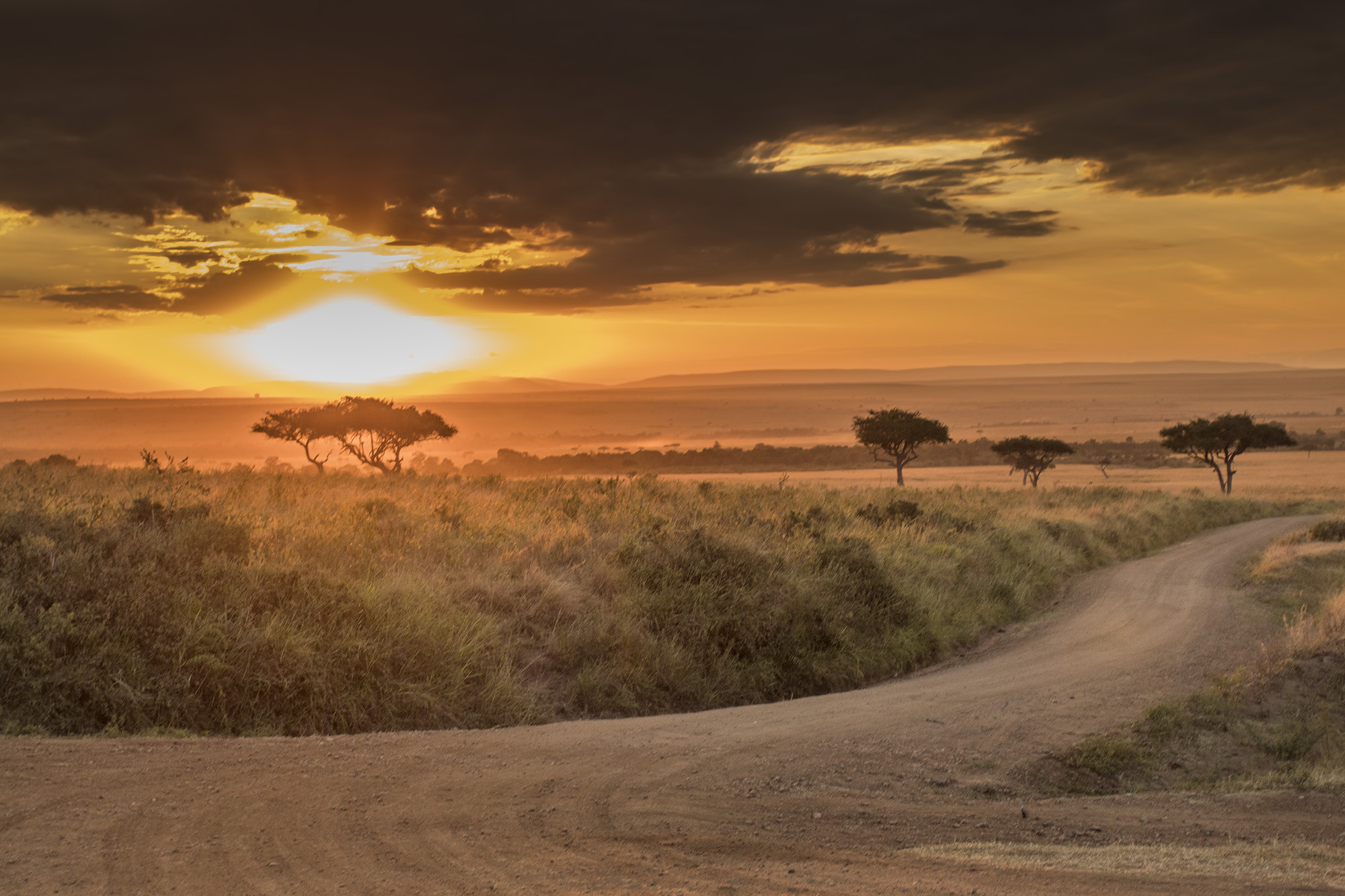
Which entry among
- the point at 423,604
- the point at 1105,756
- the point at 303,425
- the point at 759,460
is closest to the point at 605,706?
the point at 423,604

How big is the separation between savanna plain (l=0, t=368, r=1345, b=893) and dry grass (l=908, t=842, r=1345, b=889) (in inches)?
2.1

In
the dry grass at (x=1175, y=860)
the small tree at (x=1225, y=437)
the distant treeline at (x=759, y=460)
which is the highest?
the small tree at (x=1225, y=437)

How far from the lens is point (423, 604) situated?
11.5 metres

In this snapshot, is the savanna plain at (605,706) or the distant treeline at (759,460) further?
the distant treeline at (759,460)

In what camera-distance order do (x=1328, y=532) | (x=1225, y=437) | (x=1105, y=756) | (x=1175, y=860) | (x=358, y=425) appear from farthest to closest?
(x=1225, y=437) → (x=358, y=425) → (x=1328, y=532) → (x=1105, y=756) → (x=1175, y=860)

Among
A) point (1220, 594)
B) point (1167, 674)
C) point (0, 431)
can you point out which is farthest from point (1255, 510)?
point (0, 431)

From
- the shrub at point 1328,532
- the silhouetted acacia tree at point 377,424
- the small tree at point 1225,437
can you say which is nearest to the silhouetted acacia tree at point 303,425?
the silhouetted acacia tree at point 377,424

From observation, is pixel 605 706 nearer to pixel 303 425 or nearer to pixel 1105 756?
pixel 1105 756

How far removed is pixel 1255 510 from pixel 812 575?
122ft

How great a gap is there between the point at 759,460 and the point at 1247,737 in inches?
3163

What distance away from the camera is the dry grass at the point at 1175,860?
19.3 ft

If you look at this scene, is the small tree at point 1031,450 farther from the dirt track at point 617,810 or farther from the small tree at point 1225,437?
A: the dirt track at point 617,810

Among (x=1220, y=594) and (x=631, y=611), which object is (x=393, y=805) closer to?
(x=631, y=611)

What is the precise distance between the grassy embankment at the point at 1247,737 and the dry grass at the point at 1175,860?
2.39 meters
